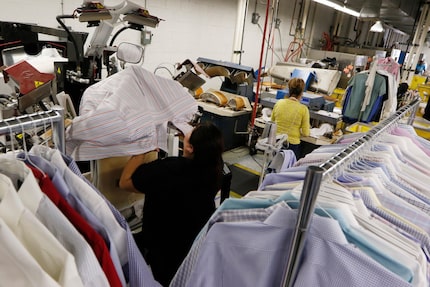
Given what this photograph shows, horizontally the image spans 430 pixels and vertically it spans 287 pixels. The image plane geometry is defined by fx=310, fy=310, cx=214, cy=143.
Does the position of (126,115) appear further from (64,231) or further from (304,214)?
(304,214)

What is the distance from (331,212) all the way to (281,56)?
793cm

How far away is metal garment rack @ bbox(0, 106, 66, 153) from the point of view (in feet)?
2.71

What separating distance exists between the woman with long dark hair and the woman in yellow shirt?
1784 mm

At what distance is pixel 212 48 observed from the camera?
19.2 ft

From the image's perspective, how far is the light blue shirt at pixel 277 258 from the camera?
66cm

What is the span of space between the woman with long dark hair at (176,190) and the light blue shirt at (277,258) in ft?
2.66

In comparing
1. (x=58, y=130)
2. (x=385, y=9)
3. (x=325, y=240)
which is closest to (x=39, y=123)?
(x=58, y=130)

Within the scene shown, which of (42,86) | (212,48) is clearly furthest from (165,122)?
(212,48)

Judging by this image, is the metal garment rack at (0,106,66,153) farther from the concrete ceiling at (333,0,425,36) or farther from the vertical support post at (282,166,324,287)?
the concrete ceiling at (333,0,425,36)

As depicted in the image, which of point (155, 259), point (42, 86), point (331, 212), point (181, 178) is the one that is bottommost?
point (155, 259)

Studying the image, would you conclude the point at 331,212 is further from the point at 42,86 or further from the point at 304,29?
the point at 304,29

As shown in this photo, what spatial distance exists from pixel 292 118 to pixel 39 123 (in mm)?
2715

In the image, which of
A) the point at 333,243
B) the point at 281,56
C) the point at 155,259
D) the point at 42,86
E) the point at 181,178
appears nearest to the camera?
the point at 333,243

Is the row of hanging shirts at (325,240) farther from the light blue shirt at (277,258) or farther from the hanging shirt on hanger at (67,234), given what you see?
the hanging shirt on hanger at (67,234)
